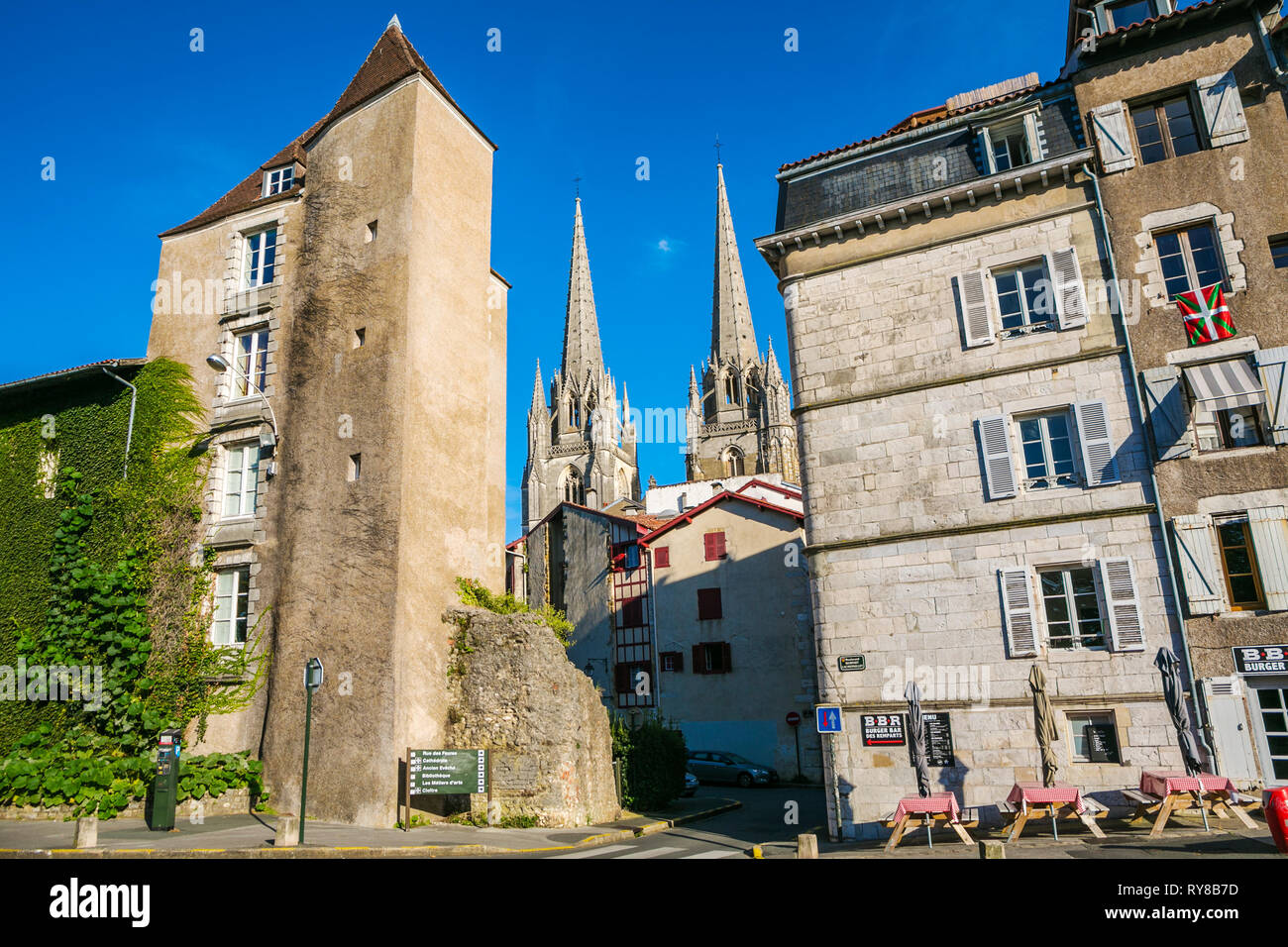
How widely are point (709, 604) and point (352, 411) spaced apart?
19.8 metres

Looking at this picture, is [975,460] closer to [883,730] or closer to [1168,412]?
[1168,412]

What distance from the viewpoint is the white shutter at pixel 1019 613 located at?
15.3 m

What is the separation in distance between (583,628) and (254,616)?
20.4 meters

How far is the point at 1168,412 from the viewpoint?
15156 millimetres

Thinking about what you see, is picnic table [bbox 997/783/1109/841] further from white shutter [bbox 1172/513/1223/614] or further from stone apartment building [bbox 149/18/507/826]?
stone apartment building [bbox 149/18/507/826]

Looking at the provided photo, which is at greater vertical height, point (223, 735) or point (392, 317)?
point (392, 317)

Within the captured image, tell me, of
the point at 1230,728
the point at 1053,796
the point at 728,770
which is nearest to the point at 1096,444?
the point at 1230,728

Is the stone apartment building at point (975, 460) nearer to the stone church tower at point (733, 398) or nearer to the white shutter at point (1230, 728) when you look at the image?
the white shutter at point (1230, 728)

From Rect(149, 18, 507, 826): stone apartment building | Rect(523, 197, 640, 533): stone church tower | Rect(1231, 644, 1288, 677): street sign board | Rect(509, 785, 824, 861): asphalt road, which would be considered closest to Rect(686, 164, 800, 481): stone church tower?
Rect(523, 197, 640, 533): stone church tower

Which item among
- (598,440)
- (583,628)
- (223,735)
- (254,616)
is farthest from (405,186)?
Answer: (598,440)

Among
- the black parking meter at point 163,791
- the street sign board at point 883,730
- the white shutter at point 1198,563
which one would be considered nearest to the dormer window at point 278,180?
the black parking meter at point 163,791

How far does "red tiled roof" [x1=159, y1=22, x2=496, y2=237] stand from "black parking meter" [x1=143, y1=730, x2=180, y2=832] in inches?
575

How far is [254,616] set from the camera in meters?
19.7
